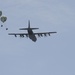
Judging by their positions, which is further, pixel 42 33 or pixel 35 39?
pixel 42 33

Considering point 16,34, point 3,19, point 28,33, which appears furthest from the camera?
point 16,34

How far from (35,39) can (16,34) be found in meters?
19.9

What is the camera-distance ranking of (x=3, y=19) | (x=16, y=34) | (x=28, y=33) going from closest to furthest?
(x=3, y=19), (x=28, y=33), (x=16, y=34)

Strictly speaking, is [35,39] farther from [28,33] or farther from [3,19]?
[3,19]

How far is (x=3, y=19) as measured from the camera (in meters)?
132

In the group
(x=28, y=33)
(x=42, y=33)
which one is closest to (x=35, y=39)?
(x=28, y=33)

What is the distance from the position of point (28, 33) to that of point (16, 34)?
18424 mm

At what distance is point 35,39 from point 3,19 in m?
41.2

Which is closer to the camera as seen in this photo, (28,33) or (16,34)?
(28,33)

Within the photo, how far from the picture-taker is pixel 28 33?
555 feet

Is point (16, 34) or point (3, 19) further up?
point (3, 19)

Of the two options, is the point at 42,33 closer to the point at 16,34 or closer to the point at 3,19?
the point at 16,34

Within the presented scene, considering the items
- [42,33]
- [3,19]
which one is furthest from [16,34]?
[3,19]

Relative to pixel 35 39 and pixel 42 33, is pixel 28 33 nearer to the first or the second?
pixel 35 39
